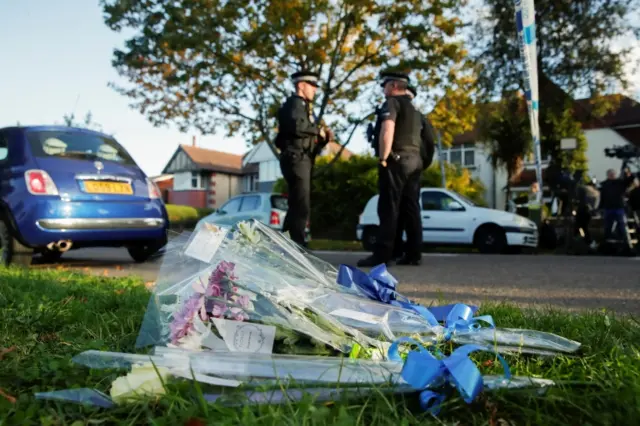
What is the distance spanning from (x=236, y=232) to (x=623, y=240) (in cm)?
1014

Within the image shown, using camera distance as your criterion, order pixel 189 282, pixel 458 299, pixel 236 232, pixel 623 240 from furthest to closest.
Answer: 1. pixel 623 240
2. pixel 458 299
3. pixel 236 232
4. pixel 189 282

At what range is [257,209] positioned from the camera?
13.8 meters

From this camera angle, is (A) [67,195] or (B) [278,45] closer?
(A) [67,195]

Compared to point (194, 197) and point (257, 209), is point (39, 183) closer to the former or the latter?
point (257, 209)

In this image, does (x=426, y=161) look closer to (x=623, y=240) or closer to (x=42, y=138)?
(x=42, y=138)

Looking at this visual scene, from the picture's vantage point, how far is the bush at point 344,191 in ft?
67.5

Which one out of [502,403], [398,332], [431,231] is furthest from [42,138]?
[431,231]

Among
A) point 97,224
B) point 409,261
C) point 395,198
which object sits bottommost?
point 409,261

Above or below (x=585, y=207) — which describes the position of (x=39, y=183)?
above

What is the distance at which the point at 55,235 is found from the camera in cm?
598

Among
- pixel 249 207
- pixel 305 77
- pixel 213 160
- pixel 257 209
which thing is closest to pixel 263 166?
pixel 213 160

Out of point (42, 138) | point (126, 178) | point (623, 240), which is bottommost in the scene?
point (623, 240)

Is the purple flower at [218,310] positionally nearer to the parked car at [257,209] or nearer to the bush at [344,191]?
the parked car at [257,209]

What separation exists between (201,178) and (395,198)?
189 feet
